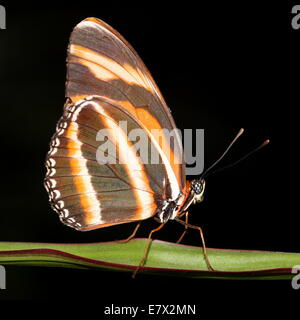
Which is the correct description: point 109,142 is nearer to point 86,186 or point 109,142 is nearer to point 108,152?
point 108,152

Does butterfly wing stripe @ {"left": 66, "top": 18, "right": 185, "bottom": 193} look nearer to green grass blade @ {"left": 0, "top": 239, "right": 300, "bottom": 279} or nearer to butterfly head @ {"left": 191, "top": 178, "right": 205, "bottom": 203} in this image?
butterfly head @ {"left": 191, "top": 178, "right": 205, "bottom": 203}

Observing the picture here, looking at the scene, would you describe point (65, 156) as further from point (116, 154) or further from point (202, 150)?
point (202, 150)

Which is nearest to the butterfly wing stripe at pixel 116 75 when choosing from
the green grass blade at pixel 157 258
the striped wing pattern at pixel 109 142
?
the striped wing pattern at pixel 109 142

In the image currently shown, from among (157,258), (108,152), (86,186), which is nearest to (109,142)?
(108,152)

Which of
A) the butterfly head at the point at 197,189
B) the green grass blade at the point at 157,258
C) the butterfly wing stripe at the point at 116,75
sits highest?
the butterfly wing stripe at the point at 116,75

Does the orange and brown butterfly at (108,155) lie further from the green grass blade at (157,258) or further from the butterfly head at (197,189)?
the green grass blade at (157,258)

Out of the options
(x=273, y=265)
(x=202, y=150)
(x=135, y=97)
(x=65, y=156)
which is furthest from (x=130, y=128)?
(x=202, y=150)

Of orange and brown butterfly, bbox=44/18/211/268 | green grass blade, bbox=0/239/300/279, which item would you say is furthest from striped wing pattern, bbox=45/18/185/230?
green grass blade, bbox=0/239/300/279
